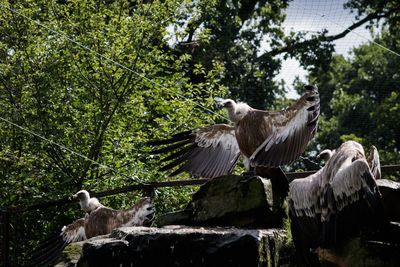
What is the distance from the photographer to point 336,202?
20.8 ft

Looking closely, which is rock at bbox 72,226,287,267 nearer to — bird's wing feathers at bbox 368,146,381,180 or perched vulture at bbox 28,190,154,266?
bird's wing feathers at bbox 368,146,381,180

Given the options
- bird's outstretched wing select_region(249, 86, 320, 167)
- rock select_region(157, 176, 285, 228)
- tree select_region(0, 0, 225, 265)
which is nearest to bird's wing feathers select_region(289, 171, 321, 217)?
rock select_region(157, 176, 285, 228)

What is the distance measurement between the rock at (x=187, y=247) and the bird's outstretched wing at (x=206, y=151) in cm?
159

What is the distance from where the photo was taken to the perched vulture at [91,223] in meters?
8.93

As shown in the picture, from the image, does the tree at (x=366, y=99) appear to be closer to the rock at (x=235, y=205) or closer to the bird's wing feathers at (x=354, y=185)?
the rock at (x=235, y=205)

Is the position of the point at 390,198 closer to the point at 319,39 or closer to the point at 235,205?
the point at 235,205

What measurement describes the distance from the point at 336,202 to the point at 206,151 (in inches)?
101

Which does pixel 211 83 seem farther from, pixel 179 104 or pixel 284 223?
pixel 284 223

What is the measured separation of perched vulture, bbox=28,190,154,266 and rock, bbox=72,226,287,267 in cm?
165

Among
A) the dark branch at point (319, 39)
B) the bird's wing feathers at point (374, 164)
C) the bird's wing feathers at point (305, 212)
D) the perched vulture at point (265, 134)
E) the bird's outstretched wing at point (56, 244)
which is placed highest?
the dark branch at point (319, 39)

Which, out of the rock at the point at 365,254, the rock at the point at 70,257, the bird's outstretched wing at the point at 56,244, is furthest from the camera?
the bird's outstretched wing at the point at 56,244

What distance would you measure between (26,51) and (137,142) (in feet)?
6.25

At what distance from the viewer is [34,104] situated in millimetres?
11938

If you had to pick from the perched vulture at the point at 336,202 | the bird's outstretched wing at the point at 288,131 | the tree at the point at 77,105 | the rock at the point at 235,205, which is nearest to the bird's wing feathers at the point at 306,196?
the perched vulture at the point at 336,202
